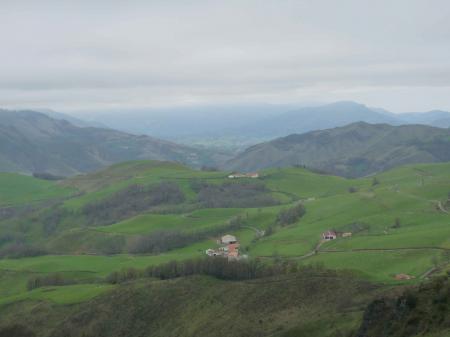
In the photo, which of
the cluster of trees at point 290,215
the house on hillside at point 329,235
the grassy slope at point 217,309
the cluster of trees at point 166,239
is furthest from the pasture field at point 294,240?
the grassy slope at point 217,309

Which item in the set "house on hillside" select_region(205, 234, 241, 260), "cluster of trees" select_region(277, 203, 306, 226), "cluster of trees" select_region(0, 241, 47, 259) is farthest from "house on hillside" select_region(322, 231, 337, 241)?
"cluster of trees" select_region(0, 241, 47, 259)

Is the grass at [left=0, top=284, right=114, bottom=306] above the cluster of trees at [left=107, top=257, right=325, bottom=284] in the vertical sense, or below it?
below

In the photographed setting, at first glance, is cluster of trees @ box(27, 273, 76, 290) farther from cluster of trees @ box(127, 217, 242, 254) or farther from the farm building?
the farm building

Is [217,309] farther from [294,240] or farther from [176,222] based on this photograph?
[176,222]

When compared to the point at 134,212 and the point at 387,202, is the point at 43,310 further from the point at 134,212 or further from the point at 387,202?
the point at 134,212

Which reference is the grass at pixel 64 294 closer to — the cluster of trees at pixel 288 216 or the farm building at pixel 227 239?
the farm building at pixel 227 239

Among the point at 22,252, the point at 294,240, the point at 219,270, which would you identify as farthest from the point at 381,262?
the point at 22,252
